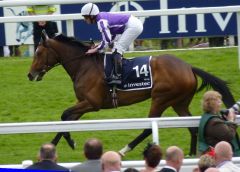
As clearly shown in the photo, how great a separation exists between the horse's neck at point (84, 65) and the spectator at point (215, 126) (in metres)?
2.97

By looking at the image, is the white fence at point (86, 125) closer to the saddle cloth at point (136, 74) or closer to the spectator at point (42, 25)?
the saddle cloth at point (136, 74)

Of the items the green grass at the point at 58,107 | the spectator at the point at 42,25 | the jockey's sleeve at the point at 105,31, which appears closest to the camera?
the jockey's sleeve at the point at 105,31

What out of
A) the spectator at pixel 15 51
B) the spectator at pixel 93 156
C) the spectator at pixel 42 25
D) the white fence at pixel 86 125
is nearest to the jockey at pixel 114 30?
the white fence at pixel 86 125

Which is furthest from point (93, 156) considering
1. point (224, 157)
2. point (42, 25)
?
point (42, 25)

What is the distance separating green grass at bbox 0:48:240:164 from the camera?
514 inches

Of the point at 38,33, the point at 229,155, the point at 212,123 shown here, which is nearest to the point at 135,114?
the point at 38,33

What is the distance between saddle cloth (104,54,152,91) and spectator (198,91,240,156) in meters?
2.49

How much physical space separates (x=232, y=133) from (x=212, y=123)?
224 millimetres

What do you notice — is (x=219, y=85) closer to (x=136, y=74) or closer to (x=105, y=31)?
(x=136, y=74)

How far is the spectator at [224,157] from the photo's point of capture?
29.8 ft

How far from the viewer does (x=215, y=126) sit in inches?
410

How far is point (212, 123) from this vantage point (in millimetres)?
10406

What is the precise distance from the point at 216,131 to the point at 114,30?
3197mm

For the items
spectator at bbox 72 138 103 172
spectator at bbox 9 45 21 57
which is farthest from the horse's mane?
spectator at bbox 9 45 21 57
